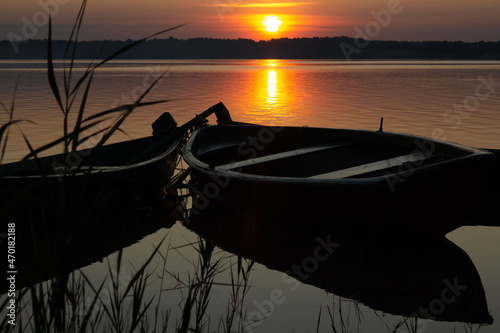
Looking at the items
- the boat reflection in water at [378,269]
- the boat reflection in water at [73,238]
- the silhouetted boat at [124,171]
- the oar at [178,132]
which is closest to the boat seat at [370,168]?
the boat reflection in water at [378,269]

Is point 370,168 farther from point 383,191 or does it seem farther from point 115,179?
point 115,179

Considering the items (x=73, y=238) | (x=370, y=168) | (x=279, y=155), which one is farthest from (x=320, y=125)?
(x=73, y=238)

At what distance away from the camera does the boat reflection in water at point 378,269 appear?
4.85 m

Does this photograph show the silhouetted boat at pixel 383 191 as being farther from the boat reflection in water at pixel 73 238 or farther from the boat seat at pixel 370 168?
the boat reflection in water at pixel 73 238

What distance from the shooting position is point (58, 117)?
70.1ft

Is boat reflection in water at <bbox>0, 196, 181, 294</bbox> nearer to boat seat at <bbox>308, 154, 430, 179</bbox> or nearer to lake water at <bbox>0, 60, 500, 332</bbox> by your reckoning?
lake water at <bbox>0, 60, 500, 332</bbox>

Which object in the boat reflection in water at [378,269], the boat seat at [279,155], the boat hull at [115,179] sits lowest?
the boat reflection in water at [378,269]

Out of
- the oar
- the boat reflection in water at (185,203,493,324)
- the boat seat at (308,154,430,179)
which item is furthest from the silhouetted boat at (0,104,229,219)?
the boat seat at (308,154,430,179)

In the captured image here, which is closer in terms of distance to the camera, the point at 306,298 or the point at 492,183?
the point at 306,298

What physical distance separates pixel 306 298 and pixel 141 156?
16.5 feet

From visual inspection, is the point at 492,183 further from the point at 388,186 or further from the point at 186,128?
the point at 186,128

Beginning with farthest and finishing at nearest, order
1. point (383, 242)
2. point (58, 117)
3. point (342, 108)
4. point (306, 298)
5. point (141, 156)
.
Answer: point (342, 108), point (58, 117), point (141, 156), point (383, 242), point (306, 298)

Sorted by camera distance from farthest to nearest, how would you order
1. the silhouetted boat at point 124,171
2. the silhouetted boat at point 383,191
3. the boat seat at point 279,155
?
1. the boat seat at point 279,155
2. the silhouetted boat at point 124,171
3. the silhouetted boat at point 383,191

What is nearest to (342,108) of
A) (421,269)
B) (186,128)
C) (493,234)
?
(186,128)
